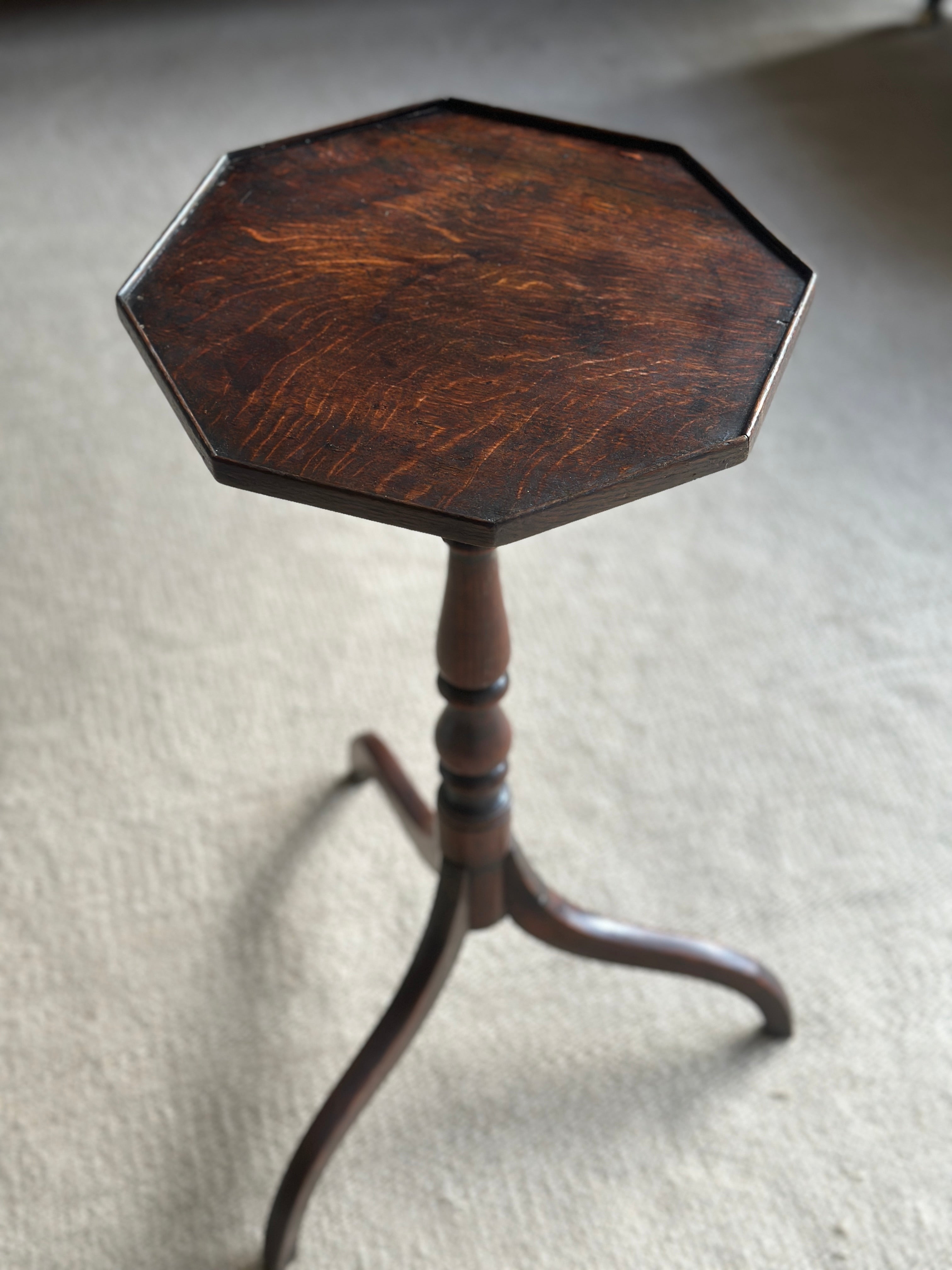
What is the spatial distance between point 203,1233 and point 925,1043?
611mm

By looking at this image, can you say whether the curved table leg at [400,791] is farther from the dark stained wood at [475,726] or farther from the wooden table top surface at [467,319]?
the wooden table top surface at [467,319]

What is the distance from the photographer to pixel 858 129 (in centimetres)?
227

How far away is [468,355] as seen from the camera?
0.67 meters

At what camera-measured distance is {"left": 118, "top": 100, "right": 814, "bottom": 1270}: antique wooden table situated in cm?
61

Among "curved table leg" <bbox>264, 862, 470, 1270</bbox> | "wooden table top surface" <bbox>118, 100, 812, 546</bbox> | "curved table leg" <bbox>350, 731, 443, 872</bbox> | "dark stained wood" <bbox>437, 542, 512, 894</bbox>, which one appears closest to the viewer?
"wooden table top surface" <bbox>118, 100, 812, 546</bbox>

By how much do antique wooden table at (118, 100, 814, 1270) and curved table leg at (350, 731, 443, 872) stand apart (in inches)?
0.7

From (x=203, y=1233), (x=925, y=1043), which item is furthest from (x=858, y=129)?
(x=203, y=1233)

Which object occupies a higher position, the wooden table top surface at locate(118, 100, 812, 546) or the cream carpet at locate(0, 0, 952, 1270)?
the wooden table top surface at locate(118, 100, 812, 546)

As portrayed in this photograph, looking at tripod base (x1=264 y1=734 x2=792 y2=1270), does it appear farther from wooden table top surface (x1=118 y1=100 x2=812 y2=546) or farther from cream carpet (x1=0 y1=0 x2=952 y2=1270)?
wooden table top surface (x1=118 y1=100 x2=812 y2=546)

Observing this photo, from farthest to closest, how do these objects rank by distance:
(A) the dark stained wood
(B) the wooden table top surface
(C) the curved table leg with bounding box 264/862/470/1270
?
(C) the curved table leg with bounding box 264/862/470/1270 < (A) the dark stained wood < (B) the wooden table top surface

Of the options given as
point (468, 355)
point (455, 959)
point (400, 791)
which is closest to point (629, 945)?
point (455, 959)

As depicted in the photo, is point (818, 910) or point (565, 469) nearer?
point (565, 469)

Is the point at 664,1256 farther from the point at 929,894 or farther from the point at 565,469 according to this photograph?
the point at 565,469

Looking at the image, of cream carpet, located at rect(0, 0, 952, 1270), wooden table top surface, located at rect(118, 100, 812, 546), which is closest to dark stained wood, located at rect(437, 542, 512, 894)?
wooden table top surface, located at rect(118, 100, 812, 546)
